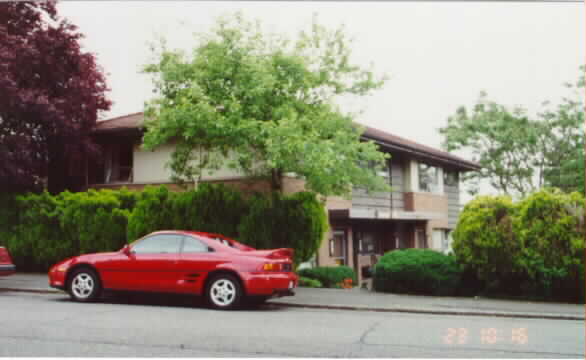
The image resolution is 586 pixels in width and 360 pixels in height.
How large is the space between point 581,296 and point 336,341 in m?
7.55

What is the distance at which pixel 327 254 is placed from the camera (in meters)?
21.2

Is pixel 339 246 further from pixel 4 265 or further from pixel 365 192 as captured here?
pixel 4 265

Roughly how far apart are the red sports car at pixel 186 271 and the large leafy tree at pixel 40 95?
296 inches

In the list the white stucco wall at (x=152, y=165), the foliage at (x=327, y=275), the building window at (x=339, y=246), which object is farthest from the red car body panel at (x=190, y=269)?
the building window at (x=339, y=246)

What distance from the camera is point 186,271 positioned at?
11609 mm

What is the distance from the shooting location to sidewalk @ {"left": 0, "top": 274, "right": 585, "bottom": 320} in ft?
39.5

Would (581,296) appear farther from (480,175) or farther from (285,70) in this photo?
(480,175)

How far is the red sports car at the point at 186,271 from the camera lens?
448 inches

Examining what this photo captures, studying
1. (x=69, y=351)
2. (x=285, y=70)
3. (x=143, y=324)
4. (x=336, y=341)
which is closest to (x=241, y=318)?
(x=143, y=324)

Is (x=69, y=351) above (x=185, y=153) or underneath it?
underneath

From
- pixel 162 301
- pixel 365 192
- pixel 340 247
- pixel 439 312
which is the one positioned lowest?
pixel 439 312

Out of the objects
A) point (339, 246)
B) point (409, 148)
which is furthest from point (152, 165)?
point (409, 148)

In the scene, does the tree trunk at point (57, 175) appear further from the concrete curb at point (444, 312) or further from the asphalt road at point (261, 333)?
the concrete curb at point (444, 312)

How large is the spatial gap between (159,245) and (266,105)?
475 cm
